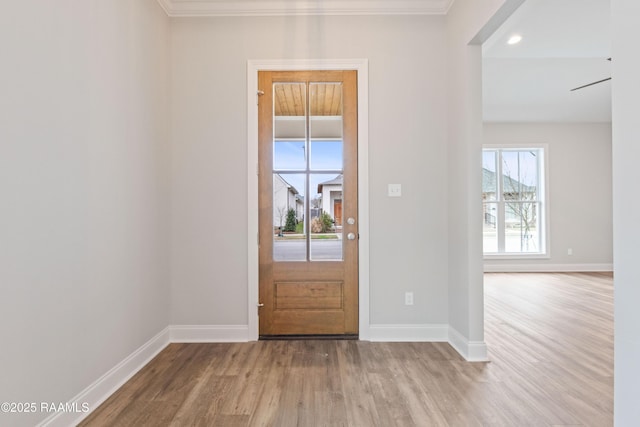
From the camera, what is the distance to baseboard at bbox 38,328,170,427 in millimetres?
1629

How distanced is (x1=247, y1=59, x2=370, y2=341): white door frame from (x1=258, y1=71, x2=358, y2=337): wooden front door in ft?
0.16

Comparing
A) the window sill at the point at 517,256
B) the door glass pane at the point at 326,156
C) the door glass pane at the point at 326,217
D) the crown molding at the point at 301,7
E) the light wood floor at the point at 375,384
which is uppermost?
the crown molding at the point at 301,7

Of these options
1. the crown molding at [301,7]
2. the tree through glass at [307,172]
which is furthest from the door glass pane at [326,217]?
the crown molding at [301,7]

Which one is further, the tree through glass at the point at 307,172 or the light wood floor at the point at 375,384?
the tree through glass at the point at 307,172

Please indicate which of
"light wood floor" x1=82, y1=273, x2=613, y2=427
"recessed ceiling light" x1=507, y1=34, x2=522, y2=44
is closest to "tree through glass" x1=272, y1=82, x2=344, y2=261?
"light wood floor" x1=82, y1=273, x2=613, y2=427

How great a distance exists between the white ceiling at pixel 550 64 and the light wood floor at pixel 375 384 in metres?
3.06

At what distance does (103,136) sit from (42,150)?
480 mm

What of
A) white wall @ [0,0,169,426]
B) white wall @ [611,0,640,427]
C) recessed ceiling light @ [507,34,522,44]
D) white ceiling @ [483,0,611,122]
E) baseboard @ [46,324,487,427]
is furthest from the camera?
recessed ceiling light @ [507,34,522,44]

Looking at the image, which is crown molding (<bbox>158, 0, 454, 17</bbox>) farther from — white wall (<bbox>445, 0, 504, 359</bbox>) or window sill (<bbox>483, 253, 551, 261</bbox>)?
window sill (<bbox>483, 253, 551, 261</bbox>)

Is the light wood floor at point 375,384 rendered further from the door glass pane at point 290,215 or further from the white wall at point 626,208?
the door glass pane at point 290,215

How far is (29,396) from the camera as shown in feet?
4.70

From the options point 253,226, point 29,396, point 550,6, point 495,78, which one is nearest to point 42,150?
point 29,396

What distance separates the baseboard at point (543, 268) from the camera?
618 cm

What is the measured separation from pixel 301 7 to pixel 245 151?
1351 millimetres
